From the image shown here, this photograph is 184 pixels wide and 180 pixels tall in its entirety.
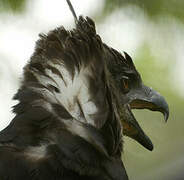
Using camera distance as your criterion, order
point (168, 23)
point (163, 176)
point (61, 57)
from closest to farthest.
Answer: point (163, 176), point (61, 57), point (168, 23)

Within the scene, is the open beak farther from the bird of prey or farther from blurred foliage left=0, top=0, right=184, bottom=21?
blurred foliage left=0, top=0, right=184, bottom=21

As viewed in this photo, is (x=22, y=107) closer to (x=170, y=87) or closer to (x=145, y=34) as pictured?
(x=170, y=87)

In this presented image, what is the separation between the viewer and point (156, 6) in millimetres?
4398

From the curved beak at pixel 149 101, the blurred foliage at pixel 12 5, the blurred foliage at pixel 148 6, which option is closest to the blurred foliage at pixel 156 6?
the blurred foliage at pixel 148 6

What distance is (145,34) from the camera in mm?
4996

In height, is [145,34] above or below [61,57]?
above

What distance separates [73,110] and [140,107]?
20.3 inches

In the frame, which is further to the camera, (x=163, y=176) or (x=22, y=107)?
(x=22, y=107)

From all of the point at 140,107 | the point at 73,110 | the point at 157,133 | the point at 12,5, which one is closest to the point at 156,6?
the point at 12,5

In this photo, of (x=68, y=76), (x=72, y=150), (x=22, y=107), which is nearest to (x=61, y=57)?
(x=68, y=76)

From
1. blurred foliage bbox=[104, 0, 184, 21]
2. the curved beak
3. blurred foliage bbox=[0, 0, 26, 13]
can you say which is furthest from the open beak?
blurred foliage bbox=[0, 0, 26, 13]

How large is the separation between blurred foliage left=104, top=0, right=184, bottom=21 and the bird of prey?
138 cm

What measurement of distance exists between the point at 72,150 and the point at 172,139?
434mm

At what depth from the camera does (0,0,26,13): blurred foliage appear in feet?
15.7
